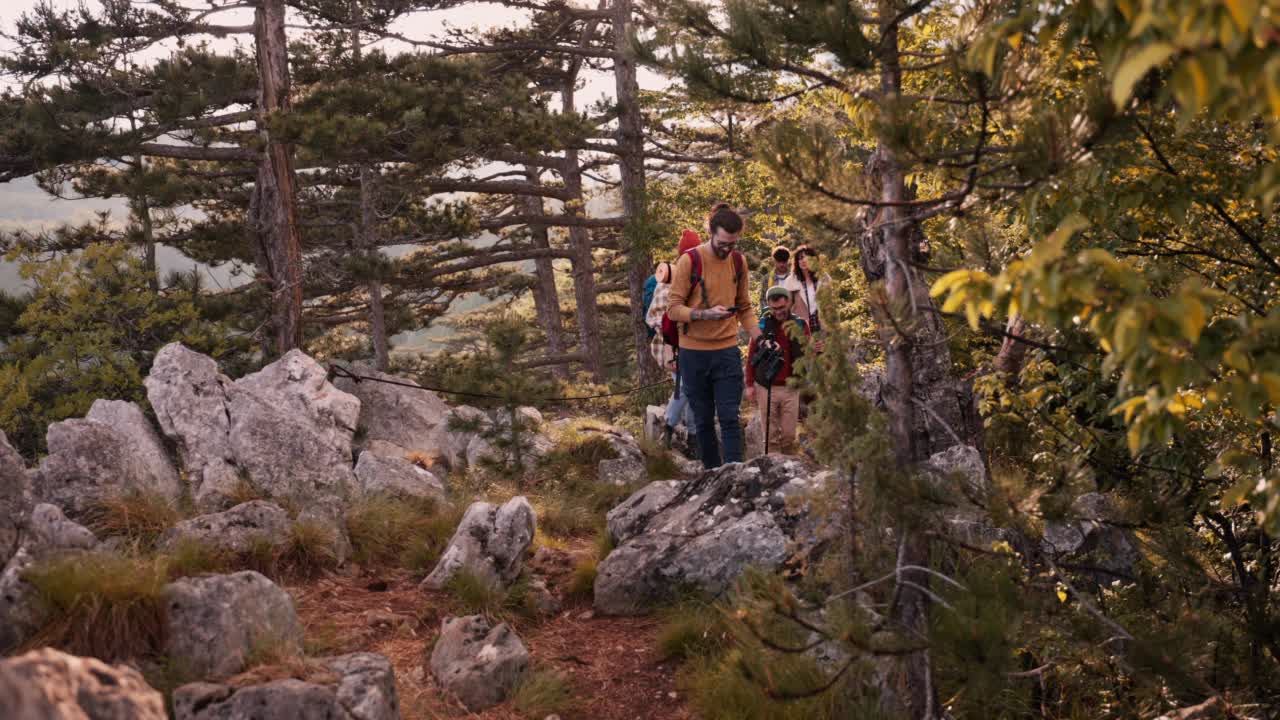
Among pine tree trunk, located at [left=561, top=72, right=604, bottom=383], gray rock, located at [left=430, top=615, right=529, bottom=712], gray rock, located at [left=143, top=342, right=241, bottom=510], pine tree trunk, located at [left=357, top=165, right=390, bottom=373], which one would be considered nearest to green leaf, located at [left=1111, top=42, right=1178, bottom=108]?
gray rock, located at [left=430, top=615, right=529, bottom=712]

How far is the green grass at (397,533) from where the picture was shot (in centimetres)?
→ 570

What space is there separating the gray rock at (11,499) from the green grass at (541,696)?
257cm

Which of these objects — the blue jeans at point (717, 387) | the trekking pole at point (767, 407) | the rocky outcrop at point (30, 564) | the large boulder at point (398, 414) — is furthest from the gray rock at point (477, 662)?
the large boulder at point (398, 414)

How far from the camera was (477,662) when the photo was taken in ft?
13.2

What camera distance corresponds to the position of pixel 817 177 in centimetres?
284

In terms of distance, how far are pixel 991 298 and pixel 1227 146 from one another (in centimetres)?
261

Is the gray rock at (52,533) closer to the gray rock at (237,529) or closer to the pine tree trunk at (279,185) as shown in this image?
the gray rock at (237,529)

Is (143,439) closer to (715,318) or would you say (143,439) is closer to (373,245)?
(715,318)

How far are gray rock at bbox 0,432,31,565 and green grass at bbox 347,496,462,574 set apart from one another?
1.93 metres

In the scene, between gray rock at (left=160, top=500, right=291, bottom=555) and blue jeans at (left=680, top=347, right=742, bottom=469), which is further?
blue jeans at (left=680, top=347, right=742, bottom=469)

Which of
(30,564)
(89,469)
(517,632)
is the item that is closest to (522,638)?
(517,632)

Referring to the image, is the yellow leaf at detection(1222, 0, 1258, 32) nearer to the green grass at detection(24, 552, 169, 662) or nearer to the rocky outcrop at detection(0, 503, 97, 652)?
the green grass at detection(24, 552, 169, 662)

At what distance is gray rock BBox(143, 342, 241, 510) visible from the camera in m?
6.11

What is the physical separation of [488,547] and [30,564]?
2332mm
